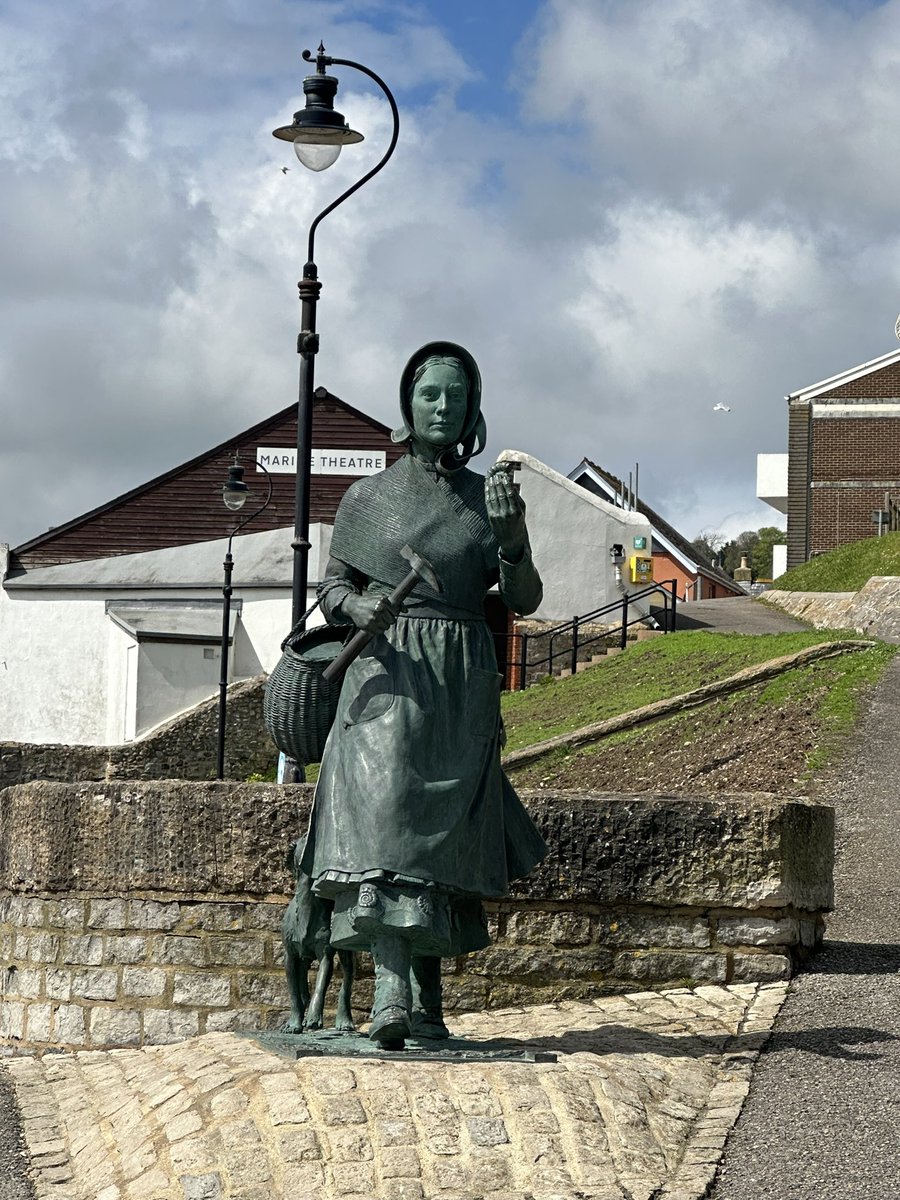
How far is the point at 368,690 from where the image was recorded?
6762 millimetres

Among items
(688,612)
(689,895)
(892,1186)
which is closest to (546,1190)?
(892,1186)

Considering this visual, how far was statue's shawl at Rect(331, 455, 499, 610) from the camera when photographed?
6918 mm

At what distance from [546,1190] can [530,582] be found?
84.1 inches

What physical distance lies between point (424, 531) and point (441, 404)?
49 cm

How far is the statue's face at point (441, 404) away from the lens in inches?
276

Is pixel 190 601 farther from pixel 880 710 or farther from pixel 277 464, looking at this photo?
pixel 880 710

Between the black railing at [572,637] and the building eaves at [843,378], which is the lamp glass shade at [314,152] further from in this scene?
the building eaves at [843,378]

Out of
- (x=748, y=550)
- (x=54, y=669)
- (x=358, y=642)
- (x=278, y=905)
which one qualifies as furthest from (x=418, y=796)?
(x=748, y=550)

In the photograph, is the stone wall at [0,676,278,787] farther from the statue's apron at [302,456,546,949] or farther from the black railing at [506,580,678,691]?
the statue's apron at [302,456,546,949]

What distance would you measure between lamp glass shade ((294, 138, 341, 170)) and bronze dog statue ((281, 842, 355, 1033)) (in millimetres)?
7192

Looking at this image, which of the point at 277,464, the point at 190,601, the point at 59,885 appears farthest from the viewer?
the point at 277,464

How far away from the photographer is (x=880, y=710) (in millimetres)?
17281

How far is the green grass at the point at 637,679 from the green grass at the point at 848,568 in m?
7.95

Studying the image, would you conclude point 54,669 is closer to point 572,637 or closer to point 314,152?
point 572,637
